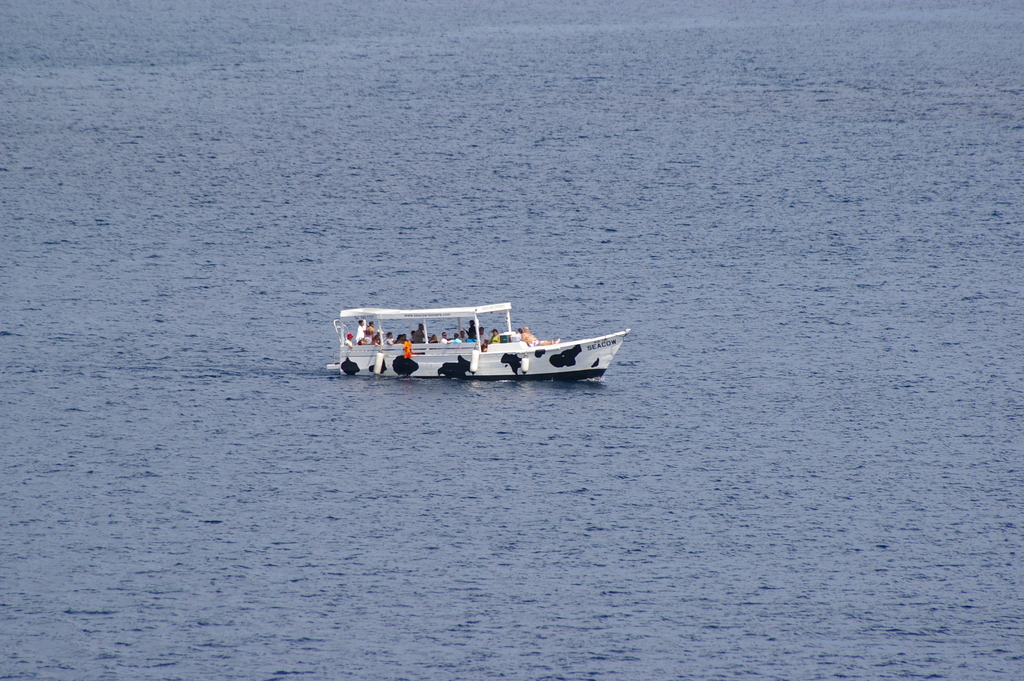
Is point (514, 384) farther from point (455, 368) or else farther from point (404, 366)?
point (404, 366)

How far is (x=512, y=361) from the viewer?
203 feet

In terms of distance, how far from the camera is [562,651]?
4047 centimetres

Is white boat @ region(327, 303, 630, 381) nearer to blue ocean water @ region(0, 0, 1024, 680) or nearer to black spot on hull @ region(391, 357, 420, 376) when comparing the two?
black spot on hull @ region(391, 357, 420, 376)

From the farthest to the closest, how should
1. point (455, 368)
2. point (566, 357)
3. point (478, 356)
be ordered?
1. point (455, 368)
2. point (566, 357)
3. point (478, 356)

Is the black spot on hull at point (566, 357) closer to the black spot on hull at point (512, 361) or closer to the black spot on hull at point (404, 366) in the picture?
the black spot on hull at point (512, 361)

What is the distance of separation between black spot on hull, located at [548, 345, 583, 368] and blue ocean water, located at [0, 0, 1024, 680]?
141 centimetres

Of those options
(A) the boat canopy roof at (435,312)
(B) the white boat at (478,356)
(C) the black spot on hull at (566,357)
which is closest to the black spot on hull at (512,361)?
(B) the white boat at (478,356)

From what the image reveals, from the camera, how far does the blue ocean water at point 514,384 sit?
1665 inches

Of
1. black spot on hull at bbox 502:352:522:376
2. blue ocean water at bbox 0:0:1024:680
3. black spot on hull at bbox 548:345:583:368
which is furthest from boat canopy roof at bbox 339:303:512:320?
blue ocean water at bbox 0:0:1024:680

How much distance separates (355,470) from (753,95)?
9780 centimetres

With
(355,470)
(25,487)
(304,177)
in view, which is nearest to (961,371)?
(355,470)

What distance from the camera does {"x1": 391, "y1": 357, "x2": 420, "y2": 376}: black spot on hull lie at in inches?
2484

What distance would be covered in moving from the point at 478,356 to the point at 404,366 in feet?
13.2

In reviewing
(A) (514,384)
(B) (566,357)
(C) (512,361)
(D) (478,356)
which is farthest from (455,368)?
(B) (566,357)
